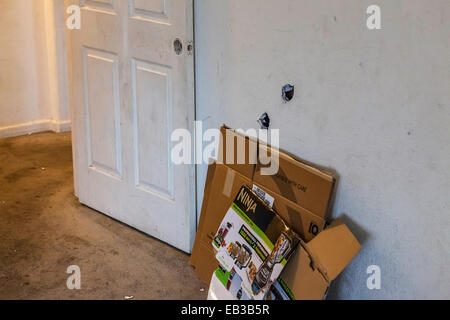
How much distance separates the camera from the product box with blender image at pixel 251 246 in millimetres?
2420

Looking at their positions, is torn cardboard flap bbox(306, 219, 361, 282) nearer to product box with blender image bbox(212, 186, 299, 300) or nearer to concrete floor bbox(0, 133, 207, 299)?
product box with blender image bbox(212, 186, 299, 300)

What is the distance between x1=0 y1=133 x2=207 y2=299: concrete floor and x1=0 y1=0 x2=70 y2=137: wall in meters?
0.86

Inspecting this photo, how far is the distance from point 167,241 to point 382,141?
1.38 metres

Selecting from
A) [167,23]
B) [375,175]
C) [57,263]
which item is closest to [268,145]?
[375,175]

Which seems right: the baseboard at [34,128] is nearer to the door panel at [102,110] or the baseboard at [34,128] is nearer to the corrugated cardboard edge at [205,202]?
the door panel at [102,110]

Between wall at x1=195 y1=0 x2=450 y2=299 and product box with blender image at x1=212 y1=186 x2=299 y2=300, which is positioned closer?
wall at x1=195 y1=0 x2=450 y2=299

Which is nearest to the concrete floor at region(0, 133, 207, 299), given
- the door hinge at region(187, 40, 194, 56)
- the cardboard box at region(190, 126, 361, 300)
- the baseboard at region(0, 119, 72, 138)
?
the cardboard box at region(190, 126, 361, 300)

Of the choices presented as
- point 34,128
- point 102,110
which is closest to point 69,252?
point 102,110

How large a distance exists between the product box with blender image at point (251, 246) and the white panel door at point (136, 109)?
43 centimetres

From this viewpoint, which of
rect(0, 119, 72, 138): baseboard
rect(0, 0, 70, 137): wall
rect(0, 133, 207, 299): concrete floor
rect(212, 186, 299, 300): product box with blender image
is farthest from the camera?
rect(0, 119, 72, 138): baseboard

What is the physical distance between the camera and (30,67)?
4.75 metres

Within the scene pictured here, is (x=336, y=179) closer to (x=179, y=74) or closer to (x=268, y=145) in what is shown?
(x=268, y=145)

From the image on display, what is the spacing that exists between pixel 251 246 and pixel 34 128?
9.63ft

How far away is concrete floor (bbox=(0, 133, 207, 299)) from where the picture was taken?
9.18ft
